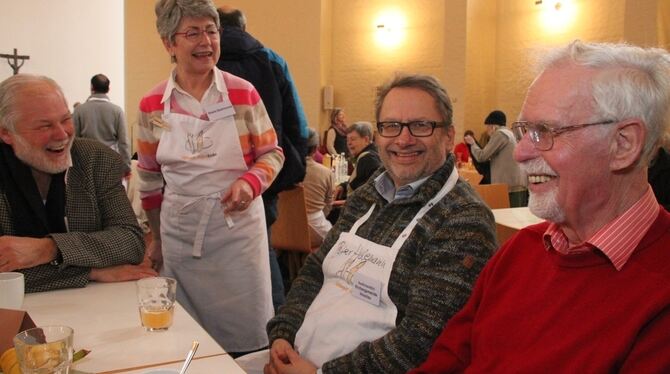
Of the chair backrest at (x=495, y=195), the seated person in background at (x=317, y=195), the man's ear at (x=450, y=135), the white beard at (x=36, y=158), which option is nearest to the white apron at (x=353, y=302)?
the man's ear at (x=450, y=135)

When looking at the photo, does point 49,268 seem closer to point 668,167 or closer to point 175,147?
point 175,147

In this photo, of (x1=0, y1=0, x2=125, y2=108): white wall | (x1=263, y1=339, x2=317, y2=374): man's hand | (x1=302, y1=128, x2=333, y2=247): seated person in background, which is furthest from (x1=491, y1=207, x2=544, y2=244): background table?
(x1=0, y1=0, x2=125, y2=108): white wall

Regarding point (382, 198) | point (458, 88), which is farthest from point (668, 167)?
point (458, 88)

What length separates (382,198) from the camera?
190 cm

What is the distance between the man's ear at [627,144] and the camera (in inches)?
47.4

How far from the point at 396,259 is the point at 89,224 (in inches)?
40.8

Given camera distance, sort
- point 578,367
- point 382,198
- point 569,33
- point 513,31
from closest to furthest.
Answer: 1. point 578,367
2. point 382,198
3. point 569,33
4. point 513,31

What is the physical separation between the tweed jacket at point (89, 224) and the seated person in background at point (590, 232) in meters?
1.18

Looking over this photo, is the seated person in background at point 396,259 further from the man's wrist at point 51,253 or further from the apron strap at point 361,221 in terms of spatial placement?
the man's wrist at point 51,253

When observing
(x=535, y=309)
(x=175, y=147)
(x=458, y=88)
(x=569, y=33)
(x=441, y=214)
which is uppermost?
(x=569, y=33)

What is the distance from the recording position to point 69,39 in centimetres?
985

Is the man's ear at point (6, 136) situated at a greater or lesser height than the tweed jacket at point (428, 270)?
greater

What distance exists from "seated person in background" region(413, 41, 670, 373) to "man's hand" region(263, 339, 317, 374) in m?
0.53

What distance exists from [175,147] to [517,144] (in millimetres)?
1515
